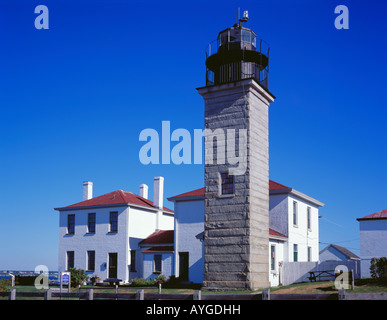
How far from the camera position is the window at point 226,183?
26625 mm

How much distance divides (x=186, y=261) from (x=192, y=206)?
13.1 feet

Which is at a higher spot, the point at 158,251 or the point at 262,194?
the point at 262,194

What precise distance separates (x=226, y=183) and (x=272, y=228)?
10.3 m

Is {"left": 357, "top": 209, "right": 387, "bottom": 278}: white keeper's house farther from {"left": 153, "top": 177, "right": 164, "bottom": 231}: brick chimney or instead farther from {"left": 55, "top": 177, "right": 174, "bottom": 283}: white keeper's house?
{"left": 153, "top": 177, "right": 164, "bottom": 231}: brick chimney

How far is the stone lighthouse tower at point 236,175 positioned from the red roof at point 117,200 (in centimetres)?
1509

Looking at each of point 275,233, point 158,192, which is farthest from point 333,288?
point 158,192

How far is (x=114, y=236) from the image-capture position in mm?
40500

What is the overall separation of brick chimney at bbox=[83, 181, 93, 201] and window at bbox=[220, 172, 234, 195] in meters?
21.1

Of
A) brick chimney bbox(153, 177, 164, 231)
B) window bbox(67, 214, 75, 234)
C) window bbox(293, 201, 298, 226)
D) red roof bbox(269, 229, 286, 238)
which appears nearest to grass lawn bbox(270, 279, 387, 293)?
red roof bbox(269, 229, 286, 238)

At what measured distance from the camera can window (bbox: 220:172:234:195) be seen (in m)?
26.6

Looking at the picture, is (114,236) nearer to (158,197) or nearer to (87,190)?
(158,197)
